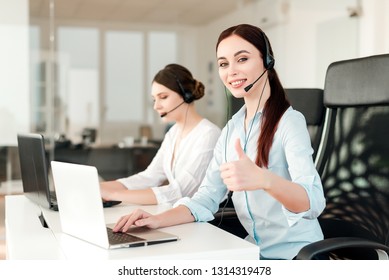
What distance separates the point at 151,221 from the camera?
1396 mm

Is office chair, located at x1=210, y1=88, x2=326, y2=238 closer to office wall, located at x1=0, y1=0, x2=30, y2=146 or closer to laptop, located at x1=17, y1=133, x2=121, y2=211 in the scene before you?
laptop, located at x1=17, y1=133, x2=121, y2=211

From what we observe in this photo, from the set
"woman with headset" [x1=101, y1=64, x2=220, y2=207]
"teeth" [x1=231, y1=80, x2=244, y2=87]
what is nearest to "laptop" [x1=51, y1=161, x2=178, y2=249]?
"teeth" [x1=231, y1=80, x2=244, y2=87]

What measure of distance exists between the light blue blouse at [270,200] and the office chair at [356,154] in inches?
4.5

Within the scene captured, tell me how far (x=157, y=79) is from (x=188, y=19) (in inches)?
112

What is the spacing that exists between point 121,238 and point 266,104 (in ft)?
1.92

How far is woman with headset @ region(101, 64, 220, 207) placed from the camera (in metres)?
2.11

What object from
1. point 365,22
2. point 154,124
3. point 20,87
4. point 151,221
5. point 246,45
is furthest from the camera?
point 154,124

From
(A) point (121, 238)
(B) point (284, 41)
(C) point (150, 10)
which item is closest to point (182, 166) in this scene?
(A) point (121, 238)

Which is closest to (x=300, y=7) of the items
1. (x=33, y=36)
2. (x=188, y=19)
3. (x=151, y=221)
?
(x=188, y=19)

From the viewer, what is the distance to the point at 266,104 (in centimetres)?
159

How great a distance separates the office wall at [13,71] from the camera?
413cm

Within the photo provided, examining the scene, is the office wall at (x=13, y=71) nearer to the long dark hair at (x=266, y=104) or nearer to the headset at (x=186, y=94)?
the headset at (x=186, y=94)

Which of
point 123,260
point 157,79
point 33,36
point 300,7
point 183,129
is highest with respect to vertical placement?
point 300,7

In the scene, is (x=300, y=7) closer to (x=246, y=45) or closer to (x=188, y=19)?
(x=188, y=19)
